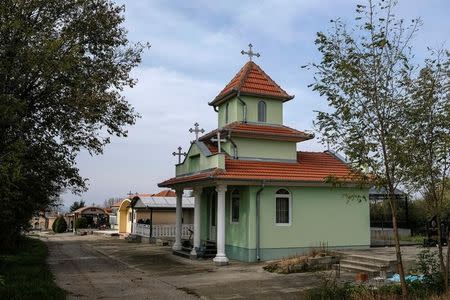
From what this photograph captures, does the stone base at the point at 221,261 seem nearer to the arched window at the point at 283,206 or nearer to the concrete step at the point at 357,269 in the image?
the arched window at the point at 283,206

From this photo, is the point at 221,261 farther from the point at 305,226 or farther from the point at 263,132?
the point at 263,132

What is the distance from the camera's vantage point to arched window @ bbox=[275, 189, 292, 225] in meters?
20.8

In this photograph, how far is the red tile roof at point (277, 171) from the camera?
64.3 feet

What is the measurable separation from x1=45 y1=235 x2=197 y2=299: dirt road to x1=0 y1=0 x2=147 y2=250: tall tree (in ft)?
9.32

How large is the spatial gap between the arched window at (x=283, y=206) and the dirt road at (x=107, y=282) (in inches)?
248

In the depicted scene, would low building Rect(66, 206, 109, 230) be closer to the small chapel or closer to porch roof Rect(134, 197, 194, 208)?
porch roof Rect(134, 197, 194, 208)

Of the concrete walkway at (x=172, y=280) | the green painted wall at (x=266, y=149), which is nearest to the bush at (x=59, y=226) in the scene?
the concrete walkway at (x=172, y=280)

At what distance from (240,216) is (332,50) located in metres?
12.4

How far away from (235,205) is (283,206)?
2.21m

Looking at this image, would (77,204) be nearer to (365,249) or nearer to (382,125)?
(365,249)

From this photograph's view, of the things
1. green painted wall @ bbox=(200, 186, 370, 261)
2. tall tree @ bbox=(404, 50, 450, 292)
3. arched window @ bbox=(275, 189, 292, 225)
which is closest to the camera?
tall tree @ bbox=(404, 50, 450, 292)

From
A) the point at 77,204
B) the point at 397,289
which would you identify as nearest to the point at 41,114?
the point at 397,289

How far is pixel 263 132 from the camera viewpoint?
2166 cm

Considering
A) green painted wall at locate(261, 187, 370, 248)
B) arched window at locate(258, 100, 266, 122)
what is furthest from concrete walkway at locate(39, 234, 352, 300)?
arched window at locate(258, 100, 266, 122)
